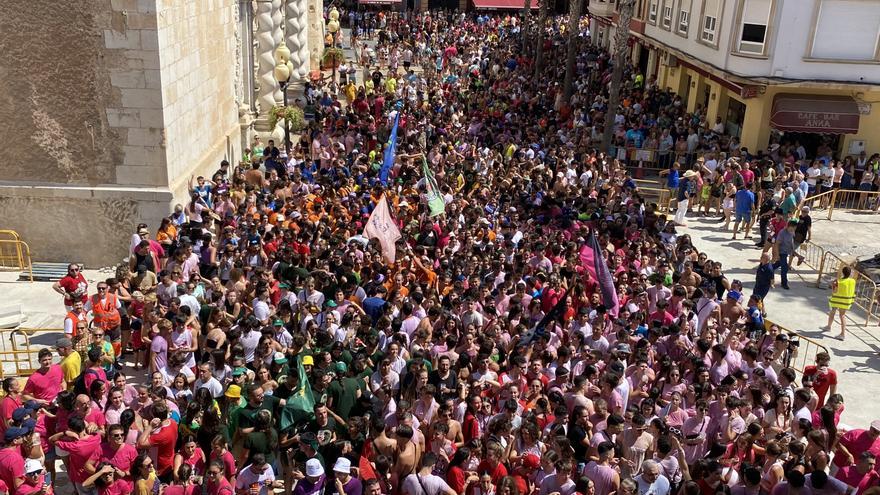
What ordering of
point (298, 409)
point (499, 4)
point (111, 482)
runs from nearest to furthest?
point (111, 482) < point (298, 409) < point (499, 4)

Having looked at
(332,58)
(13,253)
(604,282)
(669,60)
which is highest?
(669,60)

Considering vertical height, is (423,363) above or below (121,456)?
above

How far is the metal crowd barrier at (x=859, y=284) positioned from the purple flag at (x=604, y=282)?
5960 millimetres

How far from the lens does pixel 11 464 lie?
7.01 m

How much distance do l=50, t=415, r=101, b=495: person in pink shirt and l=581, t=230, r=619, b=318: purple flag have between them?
21.4 ft

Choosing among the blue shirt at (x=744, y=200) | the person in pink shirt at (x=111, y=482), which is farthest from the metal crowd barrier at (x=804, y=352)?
the person in pink shirt at (x=111, y=482)

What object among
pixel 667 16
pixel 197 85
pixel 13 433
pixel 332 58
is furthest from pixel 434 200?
pixel 667 16

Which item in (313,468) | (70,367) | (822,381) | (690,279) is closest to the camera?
(313,468)

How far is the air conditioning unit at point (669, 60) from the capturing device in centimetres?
3115

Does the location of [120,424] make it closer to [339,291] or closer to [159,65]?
[339,291]

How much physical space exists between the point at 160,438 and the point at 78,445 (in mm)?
719

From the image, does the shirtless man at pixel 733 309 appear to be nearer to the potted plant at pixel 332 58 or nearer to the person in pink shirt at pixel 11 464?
the person in pink shirt at pixel 11 464

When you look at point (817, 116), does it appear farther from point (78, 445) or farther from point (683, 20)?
point (78, 445)

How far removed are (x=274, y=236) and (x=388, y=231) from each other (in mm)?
1825
